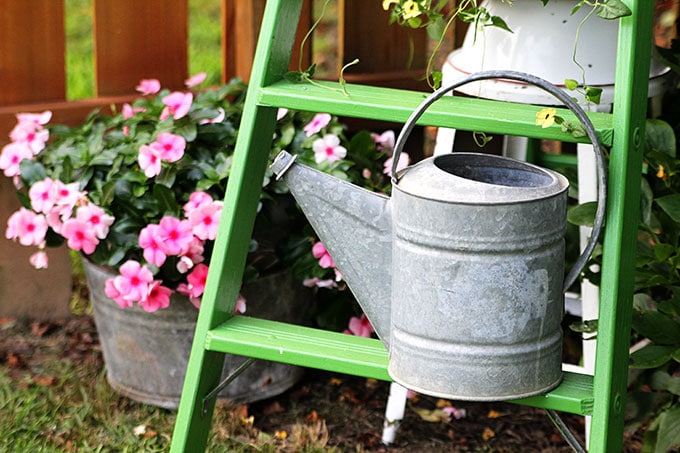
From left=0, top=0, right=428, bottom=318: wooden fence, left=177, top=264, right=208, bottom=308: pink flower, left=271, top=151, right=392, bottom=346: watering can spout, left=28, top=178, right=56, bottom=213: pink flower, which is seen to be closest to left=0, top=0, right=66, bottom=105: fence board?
left=0, top=0, right=428, bottom=318: wooden fence

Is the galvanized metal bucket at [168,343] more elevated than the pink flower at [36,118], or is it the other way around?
the pink flower at [36,118]

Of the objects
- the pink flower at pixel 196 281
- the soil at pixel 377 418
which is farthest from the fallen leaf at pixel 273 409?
the pink flower at pixel 196 281

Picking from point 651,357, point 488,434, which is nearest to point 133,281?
point 488,434

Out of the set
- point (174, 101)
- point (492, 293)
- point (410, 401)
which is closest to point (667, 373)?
point (410, 401)

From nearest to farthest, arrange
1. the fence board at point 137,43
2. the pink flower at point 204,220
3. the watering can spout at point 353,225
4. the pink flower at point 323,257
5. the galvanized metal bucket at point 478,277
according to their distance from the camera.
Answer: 1. the galvanized metal bucket at point 478,277
2. the watering can spout at point 353,225
3. the pink flower at point 204,220
4. the pink flower at point 323,257
5. the fence board at point 137,43

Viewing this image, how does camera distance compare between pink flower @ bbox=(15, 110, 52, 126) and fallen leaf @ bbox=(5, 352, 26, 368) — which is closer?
pink flower @ bbox=(15, 110, 52, 126)

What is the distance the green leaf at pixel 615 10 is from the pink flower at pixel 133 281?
1.02 meters

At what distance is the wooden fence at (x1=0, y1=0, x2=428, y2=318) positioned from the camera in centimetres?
232

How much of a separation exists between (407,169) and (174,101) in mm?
806

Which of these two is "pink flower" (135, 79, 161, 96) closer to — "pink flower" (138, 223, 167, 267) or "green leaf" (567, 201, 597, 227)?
"pink flower" (138, 223, 167, 267)

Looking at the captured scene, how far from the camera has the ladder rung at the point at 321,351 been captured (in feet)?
4.58

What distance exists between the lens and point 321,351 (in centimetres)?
149

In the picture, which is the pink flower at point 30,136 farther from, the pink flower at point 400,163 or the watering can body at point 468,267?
the watering can body at point 468,267

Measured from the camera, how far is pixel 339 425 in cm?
216
